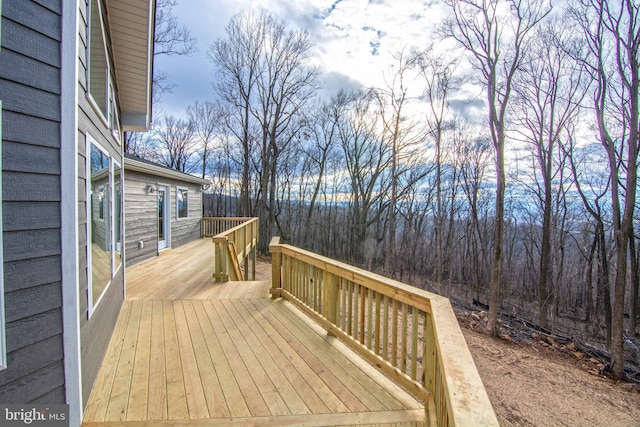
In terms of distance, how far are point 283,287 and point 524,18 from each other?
1152cm

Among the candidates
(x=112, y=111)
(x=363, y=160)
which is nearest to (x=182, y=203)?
(x=112, y=111)

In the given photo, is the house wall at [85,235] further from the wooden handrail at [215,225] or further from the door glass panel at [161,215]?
the wooden handrail at [215,225]

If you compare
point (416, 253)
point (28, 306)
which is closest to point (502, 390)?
point (28, 306)

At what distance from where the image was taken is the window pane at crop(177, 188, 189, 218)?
9632 millimetres

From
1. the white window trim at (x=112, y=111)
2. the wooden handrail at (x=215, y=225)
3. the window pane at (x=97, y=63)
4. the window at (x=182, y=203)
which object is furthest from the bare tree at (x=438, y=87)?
the window pane at (x=97, y=63)

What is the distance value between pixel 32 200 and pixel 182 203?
8.88 m

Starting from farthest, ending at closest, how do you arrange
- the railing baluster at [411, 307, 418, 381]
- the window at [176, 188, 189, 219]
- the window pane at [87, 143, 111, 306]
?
the window at [176, 188, 189, 219]
the window pane at [87, 143, 111, 306]
the railing baluster at [411, 307, 418, 381]

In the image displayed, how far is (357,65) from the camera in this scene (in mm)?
14125

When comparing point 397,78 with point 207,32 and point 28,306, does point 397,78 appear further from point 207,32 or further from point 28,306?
point 28,306

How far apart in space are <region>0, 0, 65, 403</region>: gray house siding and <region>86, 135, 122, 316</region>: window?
0.57m

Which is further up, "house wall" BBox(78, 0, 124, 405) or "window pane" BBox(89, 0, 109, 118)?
"window pane" BBox(89, 0, 109, 118)

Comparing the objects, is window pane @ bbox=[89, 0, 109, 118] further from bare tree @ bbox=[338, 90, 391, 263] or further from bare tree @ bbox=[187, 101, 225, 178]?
bare tree @ bbox=[187, 101, 225, 178]

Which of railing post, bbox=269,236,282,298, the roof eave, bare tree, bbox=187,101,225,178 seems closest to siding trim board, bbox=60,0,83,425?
the roof eave

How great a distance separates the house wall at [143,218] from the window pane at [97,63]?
3.75m
